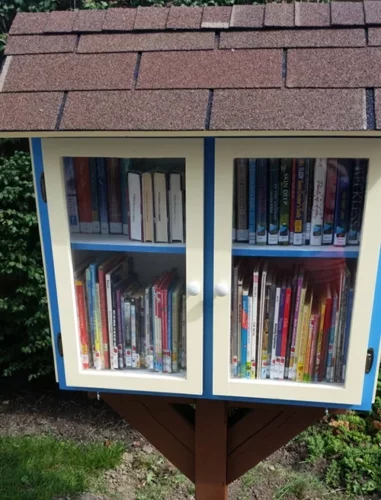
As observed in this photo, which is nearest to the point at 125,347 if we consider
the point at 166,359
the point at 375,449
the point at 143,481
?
the point at 166,359

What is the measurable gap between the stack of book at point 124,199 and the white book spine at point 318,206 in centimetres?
30

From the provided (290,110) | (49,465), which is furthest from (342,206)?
(49,465)

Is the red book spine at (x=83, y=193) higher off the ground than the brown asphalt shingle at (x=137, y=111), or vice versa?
the brown asphalt shingle at (x=137, y=111)

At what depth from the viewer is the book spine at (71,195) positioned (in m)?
1.13

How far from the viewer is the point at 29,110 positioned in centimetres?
102

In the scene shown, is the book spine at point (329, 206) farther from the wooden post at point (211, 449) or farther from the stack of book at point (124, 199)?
the wooden post at point (211, 449)

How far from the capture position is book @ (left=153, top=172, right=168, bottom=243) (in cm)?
114

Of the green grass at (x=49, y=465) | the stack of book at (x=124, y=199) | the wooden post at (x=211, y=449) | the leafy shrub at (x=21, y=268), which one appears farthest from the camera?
the leafy shrub at (x=21, y=268)

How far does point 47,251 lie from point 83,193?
0.54 ft

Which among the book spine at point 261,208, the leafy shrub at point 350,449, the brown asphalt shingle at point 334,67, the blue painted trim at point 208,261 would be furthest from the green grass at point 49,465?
the brown asphalt shingle at point 334,67

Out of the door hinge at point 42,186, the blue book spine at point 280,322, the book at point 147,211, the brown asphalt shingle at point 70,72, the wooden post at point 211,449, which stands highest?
the brown asphalt shingle at point 70,72

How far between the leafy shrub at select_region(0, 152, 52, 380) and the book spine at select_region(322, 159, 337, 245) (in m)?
1.71

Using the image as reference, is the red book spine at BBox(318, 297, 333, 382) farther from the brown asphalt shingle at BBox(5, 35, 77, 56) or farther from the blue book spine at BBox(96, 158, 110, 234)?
the brown asphalt shingle at BBox(5, 35, 77, 56)

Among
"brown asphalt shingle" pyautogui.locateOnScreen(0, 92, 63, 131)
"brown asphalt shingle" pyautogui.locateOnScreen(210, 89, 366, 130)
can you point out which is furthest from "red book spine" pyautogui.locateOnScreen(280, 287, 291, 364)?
"brown asphalt shingle" pyautogui.locateOnScreen(0, 92, 63, 131)
